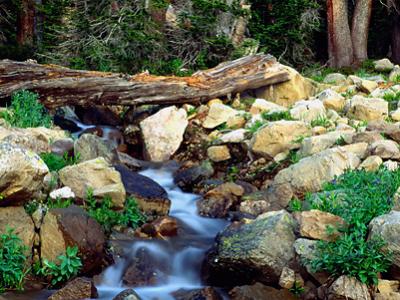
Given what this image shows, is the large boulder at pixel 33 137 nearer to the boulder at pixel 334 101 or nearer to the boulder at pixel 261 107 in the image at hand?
the boulder at pixel 261 107

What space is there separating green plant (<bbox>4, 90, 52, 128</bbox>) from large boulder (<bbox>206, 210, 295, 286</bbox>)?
4918 mm

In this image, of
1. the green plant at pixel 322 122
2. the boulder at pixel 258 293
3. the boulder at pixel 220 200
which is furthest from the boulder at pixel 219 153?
the boulder at pixel 258 293

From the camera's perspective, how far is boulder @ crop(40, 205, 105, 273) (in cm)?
600

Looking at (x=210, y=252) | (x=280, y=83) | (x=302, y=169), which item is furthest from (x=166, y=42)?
(x=210, y=252)

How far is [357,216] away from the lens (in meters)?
5.73

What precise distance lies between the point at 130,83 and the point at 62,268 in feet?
21.3

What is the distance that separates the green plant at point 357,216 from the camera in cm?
521

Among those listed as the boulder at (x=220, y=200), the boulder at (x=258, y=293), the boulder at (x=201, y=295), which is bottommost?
the boulder at (x=220, y=200)

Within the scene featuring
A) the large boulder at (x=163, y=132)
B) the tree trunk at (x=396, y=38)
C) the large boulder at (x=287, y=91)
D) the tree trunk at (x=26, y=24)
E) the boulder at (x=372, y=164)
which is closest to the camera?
the boulder at (x=372, y=164)

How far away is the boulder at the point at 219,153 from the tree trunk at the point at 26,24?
9.01m

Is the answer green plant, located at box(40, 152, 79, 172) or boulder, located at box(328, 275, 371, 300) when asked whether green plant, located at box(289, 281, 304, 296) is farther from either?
green plant, located at box(40, 152, 79, 172)

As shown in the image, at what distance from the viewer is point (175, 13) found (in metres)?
16.5

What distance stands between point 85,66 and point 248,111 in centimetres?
513

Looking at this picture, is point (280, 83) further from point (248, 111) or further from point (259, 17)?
point (259, 17)
